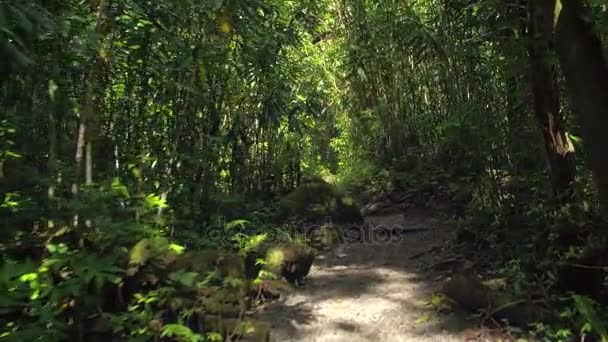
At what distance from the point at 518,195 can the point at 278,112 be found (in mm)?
3460

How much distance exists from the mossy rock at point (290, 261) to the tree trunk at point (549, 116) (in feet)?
7.71

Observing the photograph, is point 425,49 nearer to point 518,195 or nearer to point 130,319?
point 518,195

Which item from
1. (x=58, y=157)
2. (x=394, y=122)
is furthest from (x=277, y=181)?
(x=58, y=157)

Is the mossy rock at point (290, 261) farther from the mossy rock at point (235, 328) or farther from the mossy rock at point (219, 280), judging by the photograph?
the mossy rock at point (235, 328)

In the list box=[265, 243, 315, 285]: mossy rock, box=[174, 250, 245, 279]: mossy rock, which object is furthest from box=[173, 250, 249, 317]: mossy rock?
box=[265, 243, 315, 285]: mossy rock

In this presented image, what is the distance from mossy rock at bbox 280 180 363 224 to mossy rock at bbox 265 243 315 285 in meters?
2.13

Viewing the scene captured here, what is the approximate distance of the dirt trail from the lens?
4.11 metres

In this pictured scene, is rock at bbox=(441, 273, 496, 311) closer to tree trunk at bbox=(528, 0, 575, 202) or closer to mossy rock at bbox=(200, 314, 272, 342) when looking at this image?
tree trunk at bbox=(528, 0, 575, 202)

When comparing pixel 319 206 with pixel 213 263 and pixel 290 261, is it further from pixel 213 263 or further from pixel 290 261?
pixel 213 263

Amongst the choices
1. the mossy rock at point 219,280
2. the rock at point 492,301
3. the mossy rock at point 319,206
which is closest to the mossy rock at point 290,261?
the mossy rock at point 219,280

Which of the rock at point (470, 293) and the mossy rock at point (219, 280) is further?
the rock at point (470, 293)

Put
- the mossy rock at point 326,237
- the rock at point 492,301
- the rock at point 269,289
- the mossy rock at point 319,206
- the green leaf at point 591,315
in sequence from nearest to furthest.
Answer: the green leaf at point 591,315
the rock at point 492,301
the rock at point 269,289
the mossy rock at point 326,237
the mossy rock at point 319,206

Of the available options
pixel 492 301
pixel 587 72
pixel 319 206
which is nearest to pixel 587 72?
pixel 587 72

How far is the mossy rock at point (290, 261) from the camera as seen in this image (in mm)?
5000
